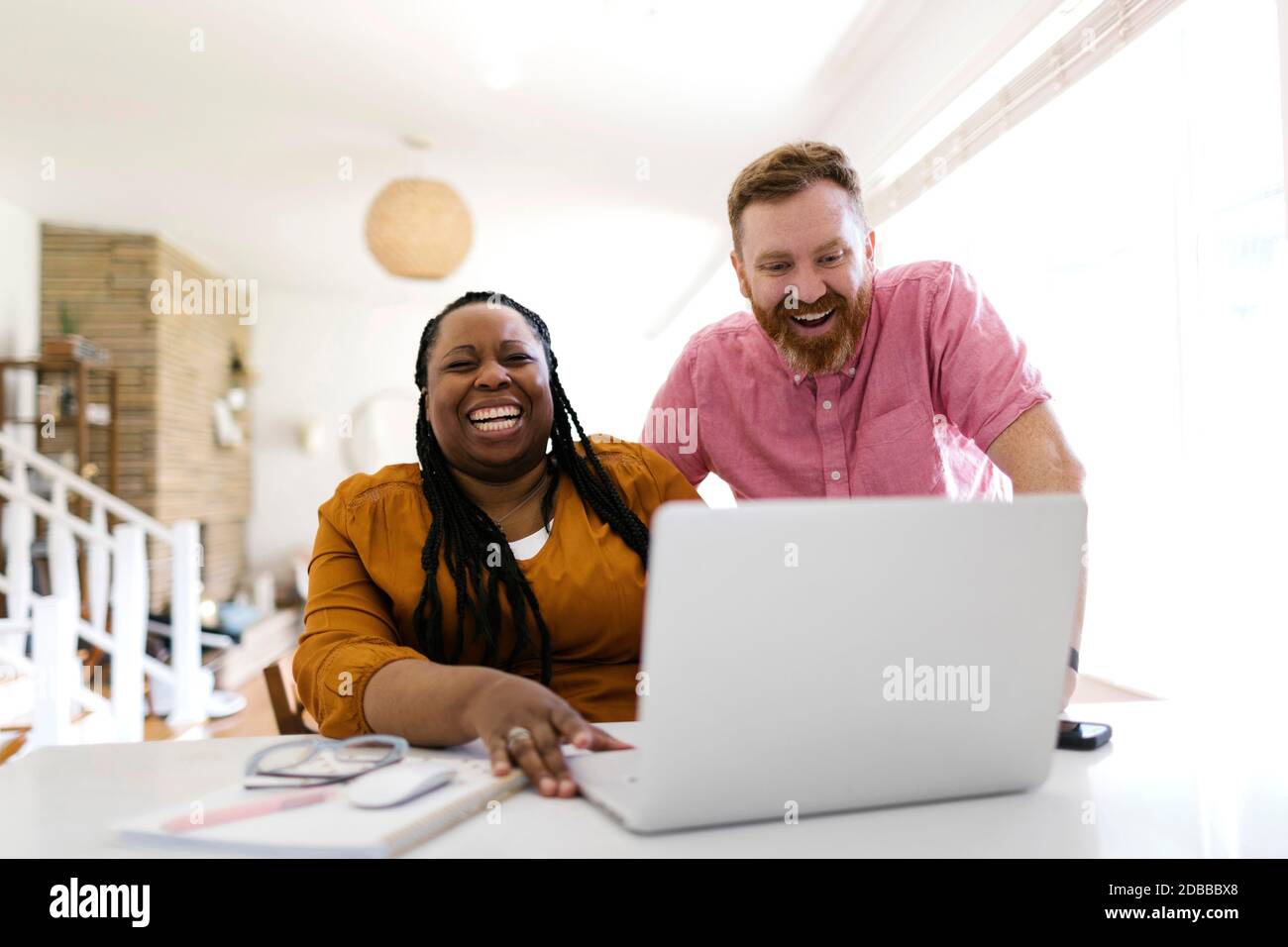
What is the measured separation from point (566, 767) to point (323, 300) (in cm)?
798

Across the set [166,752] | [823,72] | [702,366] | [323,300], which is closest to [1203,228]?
[702,366]

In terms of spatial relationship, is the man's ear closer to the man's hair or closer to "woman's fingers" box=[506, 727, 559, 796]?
the man's hair

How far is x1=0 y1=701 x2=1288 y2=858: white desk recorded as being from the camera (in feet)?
2.33

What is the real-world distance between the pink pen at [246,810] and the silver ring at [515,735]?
166mm

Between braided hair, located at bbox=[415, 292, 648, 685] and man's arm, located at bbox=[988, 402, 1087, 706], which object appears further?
man's arm, located at bbox=[988, 402, 1087, 706]

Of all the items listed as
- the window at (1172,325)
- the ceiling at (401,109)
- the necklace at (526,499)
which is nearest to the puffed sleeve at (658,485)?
the necklace at (526,499)

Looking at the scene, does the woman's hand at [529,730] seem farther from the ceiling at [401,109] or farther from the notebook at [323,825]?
the ceiling at [401,109]

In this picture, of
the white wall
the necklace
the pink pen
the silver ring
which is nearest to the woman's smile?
the necklace

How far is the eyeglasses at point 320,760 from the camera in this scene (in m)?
0.84

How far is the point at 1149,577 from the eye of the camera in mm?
2715

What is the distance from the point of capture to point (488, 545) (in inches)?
55.0

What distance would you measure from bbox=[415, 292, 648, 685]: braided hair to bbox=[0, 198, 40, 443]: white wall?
5.13 meters

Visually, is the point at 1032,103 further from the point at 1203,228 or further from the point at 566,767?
the point at 566,767
